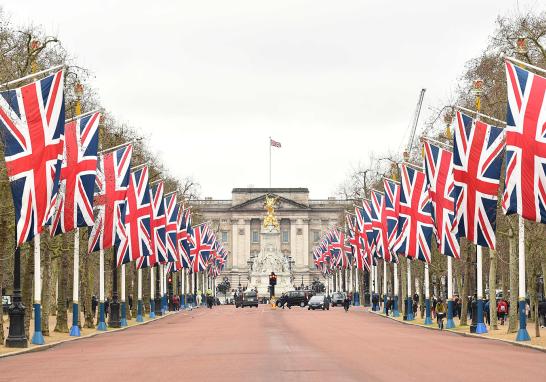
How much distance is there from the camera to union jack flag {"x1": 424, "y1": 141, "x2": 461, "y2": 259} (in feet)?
173

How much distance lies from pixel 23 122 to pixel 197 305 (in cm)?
10338

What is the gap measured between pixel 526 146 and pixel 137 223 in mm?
27644

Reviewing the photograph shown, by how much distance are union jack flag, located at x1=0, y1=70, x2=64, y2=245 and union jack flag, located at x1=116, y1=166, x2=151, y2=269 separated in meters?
19.0

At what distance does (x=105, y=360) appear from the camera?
107 feet

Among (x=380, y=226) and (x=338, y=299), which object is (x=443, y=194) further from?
(x=338, y=299)

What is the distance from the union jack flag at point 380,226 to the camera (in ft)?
241

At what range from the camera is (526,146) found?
116ft

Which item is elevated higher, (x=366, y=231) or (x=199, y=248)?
(x=366, y=231)

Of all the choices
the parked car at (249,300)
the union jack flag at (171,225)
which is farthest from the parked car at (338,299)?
the union jack flag at (171,225)

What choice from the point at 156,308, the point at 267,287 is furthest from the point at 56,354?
the point at 267,287

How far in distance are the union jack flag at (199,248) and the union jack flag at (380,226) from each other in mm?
33082

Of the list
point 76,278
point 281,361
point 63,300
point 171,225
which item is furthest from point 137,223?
point 281,361

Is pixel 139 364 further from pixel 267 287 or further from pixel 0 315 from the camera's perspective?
pixel 267 287

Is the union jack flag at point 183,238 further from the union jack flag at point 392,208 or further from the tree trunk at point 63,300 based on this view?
the tree trunk at point 63,300
